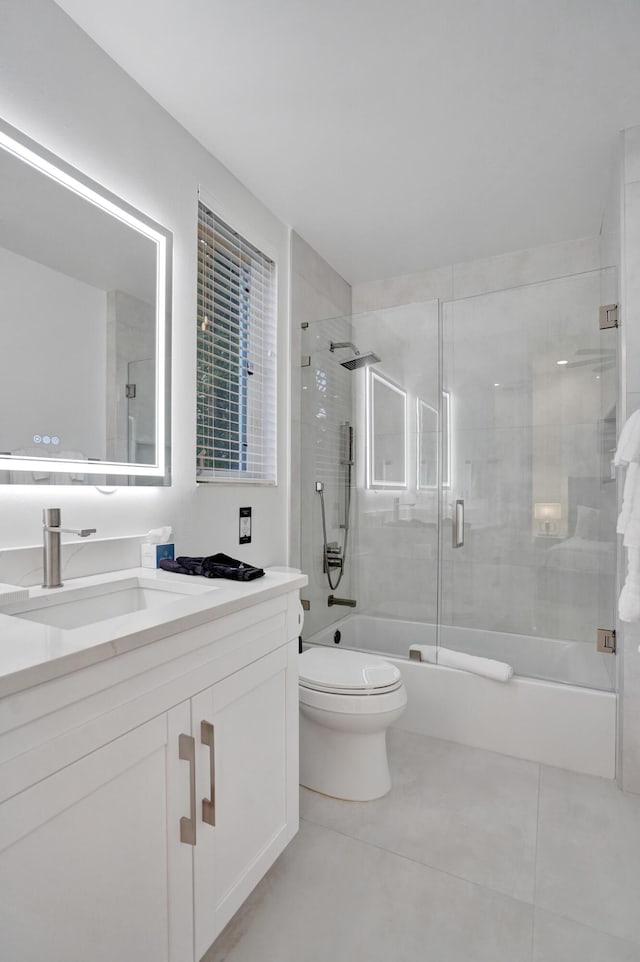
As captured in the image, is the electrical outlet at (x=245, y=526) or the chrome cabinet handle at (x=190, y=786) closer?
the chrome cabinet handle at (x=190, y=786)

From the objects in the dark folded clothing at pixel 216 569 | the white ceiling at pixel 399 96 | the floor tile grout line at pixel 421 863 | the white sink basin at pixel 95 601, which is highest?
the white ceiling at pixel 399 96

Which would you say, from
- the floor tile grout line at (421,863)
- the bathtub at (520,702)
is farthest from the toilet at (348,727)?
the bathtub at (520,702)

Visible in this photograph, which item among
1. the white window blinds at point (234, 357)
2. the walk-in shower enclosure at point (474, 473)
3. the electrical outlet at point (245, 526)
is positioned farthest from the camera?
the walk-in shower enclosure at point (474, 473)

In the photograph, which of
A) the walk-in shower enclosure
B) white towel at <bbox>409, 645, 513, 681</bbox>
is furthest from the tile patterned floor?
the walk-in shower enclosure

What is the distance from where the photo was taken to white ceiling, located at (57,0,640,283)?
1.46 meters

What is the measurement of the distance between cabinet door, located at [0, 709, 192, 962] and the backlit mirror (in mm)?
783

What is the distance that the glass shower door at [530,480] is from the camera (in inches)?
91.4

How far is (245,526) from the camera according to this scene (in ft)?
7.39

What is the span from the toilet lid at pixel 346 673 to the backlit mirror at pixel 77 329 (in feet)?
3.03

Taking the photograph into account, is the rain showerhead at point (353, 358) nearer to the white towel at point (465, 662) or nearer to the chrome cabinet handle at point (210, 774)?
the white towel at point (465, 662)

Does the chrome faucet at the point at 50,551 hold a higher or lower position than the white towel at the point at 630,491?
lower

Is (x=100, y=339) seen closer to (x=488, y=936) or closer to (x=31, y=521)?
(x=31, y=521)

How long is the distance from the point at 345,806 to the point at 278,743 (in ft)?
2.10

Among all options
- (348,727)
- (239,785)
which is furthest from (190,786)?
(348,727)
